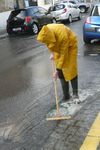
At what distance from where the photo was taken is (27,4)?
3356cm

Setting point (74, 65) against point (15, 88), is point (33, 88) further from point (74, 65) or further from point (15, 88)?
point (74, 65)

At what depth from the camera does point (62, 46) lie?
284 inches

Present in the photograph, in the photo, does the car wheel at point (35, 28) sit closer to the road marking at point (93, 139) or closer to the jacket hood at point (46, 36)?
the jacket hood at point (46, 36)

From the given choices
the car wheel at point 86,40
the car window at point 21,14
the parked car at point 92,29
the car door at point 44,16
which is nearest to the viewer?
the parked car at point 92,29

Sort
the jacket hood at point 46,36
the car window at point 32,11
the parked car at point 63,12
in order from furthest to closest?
the parked car at point 63,12
the car window at point 32,11
the jacket hood at point 46,36

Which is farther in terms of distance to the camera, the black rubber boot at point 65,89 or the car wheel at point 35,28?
the car wheel at point 35,28

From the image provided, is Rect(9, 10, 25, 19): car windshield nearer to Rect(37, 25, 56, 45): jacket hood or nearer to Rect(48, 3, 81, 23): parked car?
Rect(48, 3, 81, 23): parked car

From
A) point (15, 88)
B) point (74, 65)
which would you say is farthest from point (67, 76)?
point (15, 88)

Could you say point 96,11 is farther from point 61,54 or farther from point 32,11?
point 61,54

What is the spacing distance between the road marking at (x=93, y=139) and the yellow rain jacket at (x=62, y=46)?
52.0 inches

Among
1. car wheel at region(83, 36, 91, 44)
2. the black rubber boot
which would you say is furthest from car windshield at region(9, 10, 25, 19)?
the black rubber boot

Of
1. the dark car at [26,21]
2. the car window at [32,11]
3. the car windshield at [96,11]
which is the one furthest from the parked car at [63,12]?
the car windshield at [96,11]

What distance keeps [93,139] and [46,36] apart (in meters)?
1.89

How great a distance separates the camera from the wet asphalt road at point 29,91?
6199 mm
